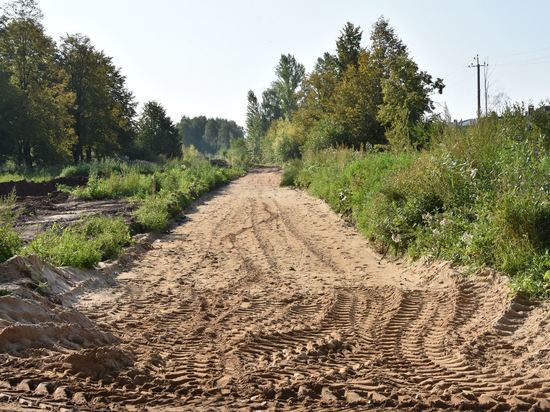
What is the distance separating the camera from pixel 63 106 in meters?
44.2

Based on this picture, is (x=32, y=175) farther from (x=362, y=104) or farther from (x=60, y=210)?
(x=362, y=104)

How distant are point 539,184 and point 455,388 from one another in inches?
182

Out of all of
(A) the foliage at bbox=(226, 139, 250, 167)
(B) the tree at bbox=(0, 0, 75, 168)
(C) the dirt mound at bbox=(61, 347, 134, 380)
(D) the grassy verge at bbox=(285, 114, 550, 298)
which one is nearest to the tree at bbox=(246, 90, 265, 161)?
(A) the foliage at bbox=(226, 139, 250, 167)

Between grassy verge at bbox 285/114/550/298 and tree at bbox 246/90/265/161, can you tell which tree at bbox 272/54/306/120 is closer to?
tree at bbox 246/90/265/161

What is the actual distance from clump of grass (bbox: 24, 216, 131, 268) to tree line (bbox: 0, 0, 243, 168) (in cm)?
3167

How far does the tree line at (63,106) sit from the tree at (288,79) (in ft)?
84.5

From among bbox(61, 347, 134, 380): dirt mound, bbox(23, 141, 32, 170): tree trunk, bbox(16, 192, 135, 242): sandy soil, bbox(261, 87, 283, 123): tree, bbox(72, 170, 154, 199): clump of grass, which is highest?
bbox(261, 87, 283, 123): tree

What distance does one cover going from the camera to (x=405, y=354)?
223 inches

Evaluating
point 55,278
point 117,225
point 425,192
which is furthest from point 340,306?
point 117,225

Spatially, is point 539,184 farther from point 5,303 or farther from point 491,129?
point 5,303

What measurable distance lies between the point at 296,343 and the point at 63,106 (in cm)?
4233

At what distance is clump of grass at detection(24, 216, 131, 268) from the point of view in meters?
9.38

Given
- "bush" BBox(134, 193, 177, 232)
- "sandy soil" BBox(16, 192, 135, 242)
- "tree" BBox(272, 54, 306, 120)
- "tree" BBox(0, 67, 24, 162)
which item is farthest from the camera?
"tree" BBox(272, 54, 306, 120)

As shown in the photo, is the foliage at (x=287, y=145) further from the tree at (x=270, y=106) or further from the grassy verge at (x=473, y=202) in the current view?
the grassy verge at (x=473, y=202)
